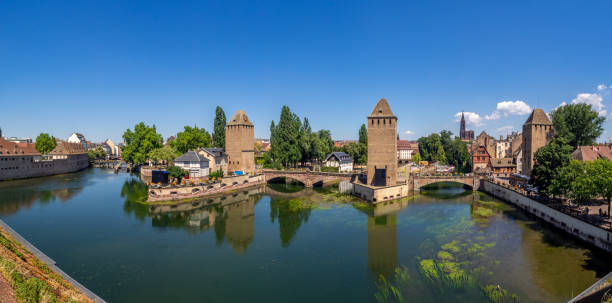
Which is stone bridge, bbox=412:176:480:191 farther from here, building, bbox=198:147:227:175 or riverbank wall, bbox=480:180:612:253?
building, bbox=198:147:227:175

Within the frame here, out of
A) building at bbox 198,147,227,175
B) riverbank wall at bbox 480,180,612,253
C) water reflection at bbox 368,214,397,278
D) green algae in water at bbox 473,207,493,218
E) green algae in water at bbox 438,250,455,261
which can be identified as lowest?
water reflection at bbox 368,214,397,278

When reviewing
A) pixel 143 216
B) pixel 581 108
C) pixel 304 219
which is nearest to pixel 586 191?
pixel 304 219

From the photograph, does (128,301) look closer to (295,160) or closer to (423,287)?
(423,287)

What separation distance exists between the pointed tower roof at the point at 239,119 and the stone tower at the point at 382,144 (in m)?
22.9

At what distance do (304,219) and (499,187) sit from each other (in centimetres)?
2698

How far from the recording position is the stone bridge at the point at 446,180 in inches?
1745

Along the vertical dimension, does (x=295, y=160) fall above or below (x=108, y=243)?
above

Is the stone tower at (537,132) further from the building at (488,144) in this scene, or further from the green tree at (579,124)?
the building at (488,144)

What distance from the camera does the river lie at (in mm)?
15742

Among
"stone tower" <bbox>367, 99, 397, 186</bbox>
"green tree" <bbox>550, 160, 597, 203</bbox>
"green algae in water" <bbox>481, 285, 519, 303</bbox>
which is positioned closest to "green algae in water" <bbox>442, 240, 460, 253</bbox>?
"green algae in water" <bbox>481, 285, 519, 303</bbox>

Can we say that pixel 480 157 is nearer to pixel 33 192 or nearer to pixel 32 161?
pixel 33 192

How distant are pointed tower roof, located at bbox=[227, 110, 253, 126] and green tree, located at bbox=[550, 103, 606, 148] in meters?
48.1

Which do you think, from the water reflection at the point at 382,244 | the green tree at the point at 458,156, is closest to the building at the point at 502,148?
the green tree at the point at 458,156

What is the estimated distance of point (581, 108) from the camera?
42.8 meters
